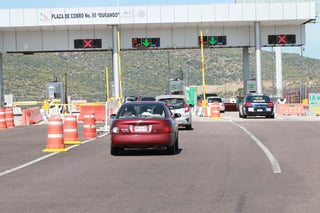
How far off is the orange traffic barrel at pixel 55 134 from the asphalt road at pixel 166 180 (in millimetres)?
365

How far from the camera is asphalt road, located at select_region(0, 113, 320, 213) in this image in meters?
8.30

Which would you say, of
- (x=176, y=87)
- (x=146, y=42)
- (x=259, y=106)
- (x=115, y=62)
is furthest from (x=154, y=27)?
(x=176, y=87)

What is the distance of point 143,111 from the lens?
16297 mm

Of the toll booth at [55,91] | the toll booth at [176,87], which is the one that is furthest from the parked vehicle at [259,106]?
the toll booth at [176,87]

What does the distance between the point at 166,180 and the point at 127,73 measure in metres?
139

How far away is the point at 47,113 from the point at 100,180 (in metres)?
32.8

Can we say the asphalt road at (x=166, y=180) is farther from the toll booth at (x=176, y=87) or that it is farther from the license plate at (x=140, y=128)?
the toll booth at (x=176, y=87)

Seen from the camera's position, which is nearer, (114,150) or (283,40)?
(114,150)

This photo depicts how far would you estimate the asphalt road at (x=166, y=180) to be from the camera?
27.2 feet

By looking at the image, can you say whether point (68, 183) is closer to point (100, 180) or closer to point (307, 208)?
point (100, 180)

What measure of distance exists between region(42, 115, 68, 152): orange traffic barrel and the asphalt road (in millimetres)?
365

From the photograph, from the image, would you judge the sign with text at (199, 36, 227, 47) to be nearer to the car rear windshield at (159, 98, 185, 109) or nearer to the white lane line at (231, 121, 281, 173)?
the car rear windshield at (159, 98, 185, 109)

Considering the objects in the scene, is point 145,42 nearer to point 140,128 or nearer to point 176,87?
point 176,87

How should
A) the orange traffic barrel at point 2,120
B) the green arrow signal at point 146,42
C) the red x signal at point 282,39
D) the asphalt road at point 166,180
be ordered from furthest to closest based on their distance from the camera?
the red x signal at point 282,39 → the green arrow signal at point 146,42 → the orange traffic barrel at point 2,120 → the asphalt road at point 166,180
